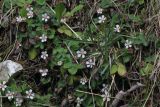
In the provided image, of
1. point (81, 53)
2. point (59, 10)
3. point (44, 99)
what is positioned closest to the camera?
point (44, 99)

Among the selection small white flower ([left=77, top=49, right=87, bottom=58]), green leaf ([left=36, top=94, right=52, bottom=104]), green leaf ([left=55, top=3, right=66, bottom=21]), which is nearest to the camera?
green leaf ([left=36, top=94, right=52, bottom=104])

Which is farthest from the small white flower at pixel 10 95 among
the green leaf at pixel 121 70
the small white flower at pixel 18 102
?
the green leaf at pixel 121 70

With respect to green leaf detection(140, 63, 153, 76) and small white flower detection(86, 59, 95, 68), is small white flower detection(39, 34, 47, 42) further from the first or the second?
green leaf detection(140, 63, 153, 76)

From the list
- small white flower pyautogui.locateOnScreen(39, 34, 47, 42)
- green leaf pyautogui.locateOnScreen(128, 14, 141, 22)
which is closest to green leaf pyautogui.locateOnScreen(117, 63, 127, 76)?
green leaf pyautogui.locateOnScreen(128, 14, 141, 22)

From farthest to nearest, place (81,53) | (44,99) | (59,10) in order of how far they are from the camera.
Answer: (59,10) < (81,53) < (44,99)

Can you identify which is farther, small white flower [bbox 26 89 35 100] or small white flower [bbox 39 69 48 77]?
small white flower [bbox 39 69 48 77]

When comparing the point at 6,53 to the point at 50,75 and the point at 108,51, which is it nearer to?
the point at 50,75

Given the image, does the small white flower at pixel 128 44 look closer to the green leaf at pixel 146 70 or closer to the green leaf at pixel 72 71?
the green leaf at pixel 146 70

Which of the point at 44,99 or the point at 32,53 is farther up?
the point at 32,53

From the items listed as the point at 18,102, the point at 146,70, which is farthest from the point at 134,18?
the point at 18,102

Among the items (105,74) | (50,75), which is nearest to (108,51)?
(105,74)

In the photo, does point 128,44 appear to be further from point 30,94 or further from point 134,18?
point 30,94
